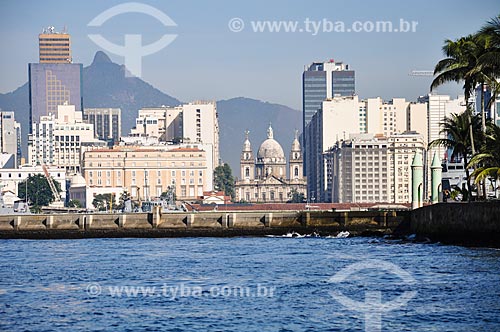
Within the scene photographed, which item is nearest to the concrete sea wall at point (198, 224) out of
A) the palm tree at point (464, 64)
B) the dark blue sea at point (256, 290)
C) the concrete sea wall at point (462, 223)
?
the concrete sea wall at point (462, 223)

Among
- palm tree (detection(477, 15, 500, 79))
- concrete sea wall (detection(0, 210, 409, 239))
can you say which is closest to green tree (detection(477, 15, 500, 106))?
palm tree (detection(477, 15, 500, 79))

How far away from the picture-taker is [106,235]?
324 ft

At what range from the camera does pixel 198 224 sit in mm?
98312

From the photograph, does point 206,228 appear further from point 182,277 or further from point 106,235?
point 182,277

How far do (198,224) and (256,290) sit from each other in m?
50.7

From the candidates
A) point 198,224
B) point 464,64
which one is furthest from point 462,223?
point 198,224

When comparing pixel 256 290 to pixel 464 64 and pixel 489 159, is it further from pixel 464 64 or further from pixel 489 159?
pixel 464 64

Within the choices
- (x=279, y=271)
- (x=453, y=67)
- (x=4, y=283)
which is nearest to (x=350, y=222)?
(x=453, y=67)

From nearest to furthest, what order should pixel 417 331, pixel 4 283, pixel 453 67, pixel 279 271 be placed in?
pixel 417 331
pixel 4 283
pixel 279 271
pixel 453 67

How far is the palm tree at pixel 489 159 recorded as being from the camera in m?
71.4

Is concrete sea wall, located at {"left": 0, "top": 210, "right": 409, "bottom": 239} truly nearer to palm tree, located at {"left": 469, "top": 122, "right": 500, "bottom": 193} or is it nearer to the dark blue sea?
palm tree, located at {"left": 469, "top": 122, "right": 500, "bottom": 193}

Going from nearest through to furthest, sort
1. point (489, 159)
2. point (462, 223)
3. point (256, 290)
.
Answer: point (256, 290), point (462, 223), point (489, 159)

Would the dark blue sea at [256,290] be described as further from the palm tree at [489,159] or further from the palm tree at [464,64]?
the palm tree at [464,64]

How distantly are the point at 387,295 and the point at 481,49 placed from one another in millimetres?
38067
